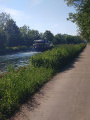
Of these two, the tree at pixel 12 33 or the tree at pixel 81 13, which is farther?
→ the tree at pixel 12 33

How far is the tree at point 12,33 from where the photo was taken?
67531mm

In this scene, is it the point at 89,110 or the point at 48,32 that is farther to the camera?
the point at 48,32

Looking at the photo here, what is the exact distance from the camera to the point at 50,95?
585cm

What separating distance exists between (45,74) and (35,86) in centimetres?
206

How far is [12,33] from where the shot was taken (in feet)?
245

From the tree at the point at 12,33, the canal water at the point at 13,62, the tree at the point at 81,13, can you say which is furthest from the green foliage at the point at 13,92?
the tree at the point at 12,33

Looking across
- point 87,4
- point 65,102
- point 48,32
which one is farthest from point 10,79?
point 48,32

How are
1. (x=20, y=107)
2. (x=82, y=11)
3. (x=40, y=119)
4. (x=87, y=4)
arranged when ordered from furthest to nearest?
(x=82, y=11) < (x=87, y=4) < (x=20, y=107) < (x=40, y=119)

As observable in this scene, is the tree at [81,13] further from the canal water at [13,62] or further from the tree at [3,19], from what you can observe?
the tree at [3,19]

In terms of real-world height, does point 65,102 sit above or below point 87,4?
below

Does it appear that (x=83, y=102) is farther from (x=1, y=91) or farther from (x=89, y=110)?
(x=1, y=91)

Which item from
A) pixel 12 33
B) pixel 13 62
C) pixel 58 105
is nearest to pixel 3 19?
pixel 12 33

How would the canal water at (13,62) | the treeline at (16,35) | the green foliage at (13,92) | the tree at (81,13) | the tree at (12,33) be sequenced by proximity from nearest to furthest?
the green foliage at (13,92) < the tree at (81,13) < the canal water at (13,62) < the treeline at (16,35) < the tree at (12,33)

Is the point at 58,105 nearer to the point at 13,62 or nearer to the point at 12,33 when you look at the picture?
the point at 13,62
